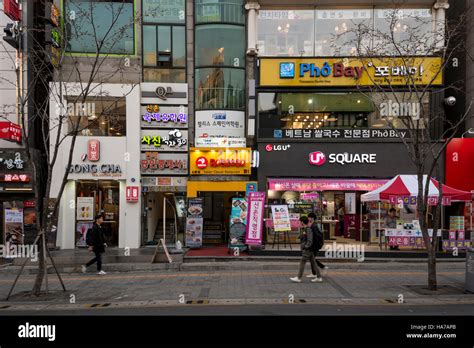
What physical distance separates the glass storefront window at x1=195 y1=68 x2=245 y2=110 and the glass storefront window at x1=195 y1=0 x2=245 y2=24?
7.35 feet

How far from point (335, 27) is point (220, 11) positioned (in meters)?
5.23

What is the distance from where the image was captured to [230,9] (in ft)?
66.8

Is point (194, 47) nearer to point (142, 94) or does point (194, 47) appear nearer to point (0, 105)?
point (142, 94)

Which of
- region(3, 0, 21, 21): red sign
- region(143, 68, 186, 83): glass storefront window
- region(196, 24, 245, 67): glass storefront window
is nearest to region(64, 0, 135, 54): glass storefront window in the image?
region(143, 68, 186, 83): glass storefront window

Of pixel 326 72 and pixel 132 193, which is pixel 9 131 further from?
pixel 326 72

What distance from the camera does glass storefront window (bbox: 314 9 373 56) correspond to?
20.3m

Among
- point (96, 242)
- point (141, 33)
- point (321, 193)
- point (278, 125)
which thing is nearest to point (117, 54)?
point (141, 33)

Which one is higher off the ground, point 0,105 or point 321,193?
point 0,105

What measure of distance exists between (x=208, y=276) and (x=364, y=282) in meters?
4.49

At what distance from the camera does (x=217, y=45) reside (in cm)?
2031

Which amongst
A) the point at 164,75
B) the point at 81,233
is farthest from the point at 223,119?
the point at 81,233

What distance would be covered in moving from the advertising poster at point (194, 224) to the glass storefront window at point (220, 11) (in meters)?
8.21

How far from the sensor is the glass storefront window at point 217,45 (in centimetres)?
2030

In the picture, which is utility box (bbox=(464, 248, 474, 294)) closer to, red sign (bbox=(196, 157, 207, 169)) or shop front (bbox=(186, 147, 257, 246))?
shop front (bbox=(186, 147, 257, 246))
